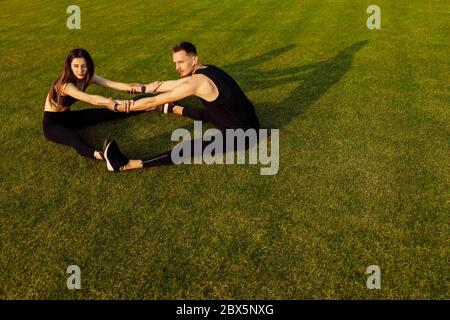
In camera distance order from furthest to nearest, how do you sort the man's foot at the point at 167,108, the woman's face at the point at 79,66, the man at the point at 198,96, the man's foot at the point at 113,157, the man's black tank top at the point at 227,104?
the man's foot at the point at 167,108
the woman's face at the point at 79,66
the man's black tank top at the point at 227,104
the man at the point at 198,96
the man's foot at the point at 113,157

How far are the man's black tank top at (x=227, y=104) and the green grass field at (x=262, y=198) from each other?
707 millimetres

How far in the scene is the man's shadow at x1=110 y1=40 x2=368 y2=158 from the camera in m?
6.10

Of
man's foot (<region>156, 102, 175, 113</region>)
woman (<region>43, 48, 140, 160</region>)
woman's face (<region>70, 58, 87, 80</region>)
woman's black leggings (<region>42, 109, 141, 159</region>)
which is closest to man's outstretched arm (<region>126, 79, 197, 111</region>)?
woman (<region>43, 48, 140, 160</region>)

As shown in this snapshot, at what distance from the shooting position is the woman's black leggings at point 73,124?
17.3ft

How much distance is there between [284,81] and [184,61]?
3388 millimetres

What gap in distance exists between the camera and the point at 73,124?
6023 millimetres

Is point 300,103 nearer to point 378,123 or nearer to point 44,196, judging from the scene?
point 378,123

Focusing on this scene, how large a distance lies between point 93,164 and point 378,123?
4624mm

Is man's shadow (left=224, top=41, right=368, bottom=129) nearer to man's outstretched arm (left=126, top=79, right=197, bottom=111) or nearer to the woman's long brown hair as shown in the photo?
man's outstretched arm (left=126, top=79, right=197, bottom=111)

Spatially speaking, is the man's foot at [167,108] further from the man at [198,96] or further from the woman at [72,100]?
the woman at [72,100]

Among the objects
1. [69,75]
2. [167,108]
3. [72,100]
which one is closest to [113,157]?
[72,100]

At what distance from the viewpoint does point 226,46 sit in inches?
414

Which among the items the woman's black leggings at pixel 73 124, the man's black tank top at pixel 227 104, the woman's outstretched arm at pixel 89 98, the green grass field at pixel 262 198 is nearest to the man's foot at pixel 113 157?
the green grass field at pixel 262 198

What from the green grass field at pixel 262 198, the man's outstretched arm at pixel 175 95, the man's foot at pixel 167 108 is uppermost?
the man's foot at pixel 167 108
